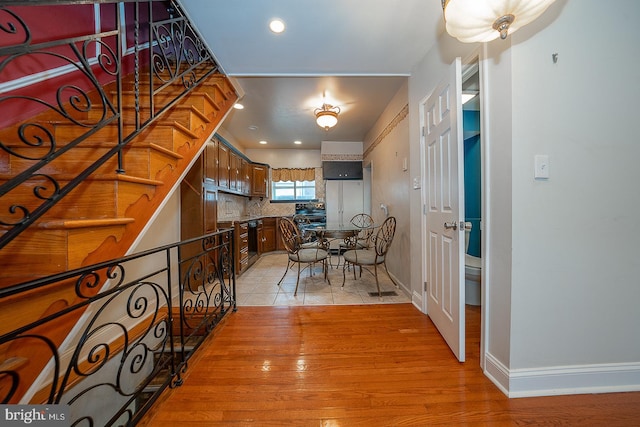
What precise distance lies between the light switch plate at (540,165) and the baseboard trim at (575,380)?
1118 millimetres

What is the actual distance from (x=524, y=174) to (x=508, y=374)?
1150 millimetres

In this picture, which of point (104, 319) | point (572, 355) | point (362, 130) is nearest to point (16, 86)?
point (104, 319)

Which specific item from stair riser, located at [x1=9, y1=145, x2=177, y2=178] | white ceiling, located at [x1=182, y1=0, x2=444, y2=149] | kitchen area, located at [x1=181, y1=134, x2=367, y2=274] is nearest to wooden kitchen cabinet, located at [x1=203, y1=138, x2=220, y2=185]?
kitchen area, located at [x1=181, y1=134, x2=367, y2=274]

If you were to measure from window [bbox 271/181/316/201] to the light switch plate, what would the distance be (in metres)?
4.90

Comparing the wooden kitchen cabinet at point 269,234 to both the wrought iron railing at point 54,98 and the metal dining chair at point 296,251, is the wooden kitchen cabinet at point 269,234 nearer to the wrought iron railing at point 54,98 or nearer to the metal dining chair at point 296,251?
the metal dining chair at point 296,251

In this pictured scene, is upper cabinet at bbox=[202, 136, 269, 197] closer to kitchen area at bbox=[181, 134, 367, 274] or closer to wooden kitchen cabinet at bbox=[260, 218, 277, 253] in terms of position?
kitchen area at bbox=[181, 134, 367, 274]

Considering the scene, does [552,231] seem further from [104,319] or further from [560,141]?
[104,319]

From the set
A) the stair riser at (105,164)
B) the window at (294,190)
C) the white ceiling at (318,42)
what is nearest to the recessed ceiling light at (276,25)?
the white ceiling at (318,42)

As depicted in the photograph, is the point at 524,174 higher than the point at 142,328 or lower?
higher

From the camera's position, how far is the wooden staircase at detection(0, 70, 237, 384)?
908mm

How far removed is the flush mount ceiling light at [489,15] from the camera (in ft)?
3.24

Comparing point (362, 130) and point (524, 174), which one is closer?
point (524, 174)

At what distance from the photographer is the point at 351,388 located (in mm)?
1320

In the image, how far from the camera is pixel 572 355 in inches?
49.4
